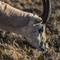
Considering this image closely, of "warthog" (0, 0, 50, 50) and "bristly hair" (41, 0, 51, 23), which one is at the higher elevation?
"bristly hair" (41, 0, 51, 23)

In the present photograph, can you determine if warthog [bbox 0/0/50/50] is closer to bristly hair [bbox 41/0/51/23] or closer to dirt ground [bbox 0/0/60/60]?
bristly hair [bbox 41/0/51/23]

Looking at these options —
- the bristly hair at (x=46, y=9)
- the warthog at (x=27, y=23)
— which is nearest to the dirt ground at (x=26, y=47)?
the warthog at (x=27, y=23)

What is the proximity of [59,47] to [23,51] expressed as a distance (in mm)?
1363

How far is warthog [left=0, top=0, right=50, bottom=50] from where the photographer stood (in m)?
3.64

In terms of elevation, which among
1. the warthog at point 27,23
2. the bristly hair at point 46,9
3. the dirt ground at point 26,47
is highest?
the bristly hair at point 46,9

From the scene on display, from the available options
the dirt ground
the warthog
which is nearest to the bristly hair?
the warthog

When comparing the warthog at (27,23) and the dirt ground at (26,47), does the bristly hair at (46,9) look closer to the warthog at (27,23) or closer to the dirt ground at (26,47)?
the warthog at (27,23)

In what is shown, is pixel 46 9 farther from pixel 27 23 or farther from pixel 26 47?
pixel 26 47

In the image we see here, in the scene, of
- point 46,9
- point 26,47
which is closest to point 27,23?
point 46,9

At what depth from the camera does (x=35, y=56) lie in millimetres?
4953

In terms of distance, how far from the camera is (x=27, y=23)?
3.66 meters

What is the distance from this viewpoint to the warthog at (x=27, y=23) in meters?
3.64

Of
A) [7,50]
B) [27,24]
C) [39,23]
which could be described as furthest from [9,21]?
[7,50]

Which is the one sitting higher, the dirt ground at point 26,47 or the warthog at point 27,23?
the warthog at point 27,23
